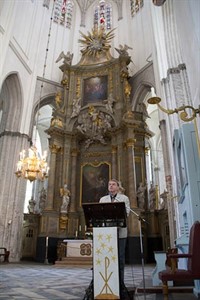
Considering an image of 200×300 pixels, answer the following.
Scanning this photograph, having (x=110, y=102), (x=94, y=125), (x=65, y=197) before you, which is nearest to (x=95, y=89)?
(x=110, y=102)

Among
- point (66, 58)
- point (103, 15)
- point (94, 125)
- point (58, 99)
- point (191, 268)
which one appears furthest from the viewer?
point (103, 15)

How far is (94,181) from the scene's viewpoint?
1288 centimetres

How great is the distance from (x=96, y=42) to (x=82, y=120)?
5.88 metres

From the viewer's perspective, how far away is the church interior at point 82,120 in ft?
35.5

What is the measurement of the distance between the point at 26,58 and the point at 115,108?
5699mm

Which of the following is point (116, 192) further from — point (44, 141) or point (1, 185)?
point (44, 141)

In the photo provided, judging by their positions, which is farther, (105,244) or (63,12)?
(63,12)

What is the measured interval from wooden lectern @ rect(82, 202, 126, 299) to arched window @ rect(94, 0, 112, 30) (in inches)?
704

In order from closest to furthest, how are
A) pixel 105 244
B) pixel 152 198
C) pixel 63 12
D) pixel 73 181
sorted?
pixel 105 244 < pixel 152 198 < pixel 73 181 < pixel 63 12

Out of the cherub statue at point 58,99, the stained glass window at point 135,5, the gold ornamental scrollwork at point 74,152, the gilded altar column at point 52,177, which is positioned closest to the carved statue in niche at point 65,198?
the gilded altar column at point 52,177

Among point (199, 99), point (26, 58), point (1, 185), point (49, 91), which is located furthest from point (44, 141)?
point (199, 99)

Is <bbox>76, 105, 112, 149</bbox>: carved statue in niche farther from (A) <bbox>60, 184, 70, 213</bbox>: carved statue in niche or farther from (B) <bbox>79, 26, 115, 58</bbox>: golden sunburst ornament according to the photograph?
(B) <bbox>79, 26, 115, 58</bbox>: golden sunburst ornament

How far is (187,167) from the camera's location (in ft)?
12.4

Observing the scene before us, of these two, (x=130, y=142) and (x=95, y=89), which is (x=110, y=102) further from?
(x=130, y=142)
